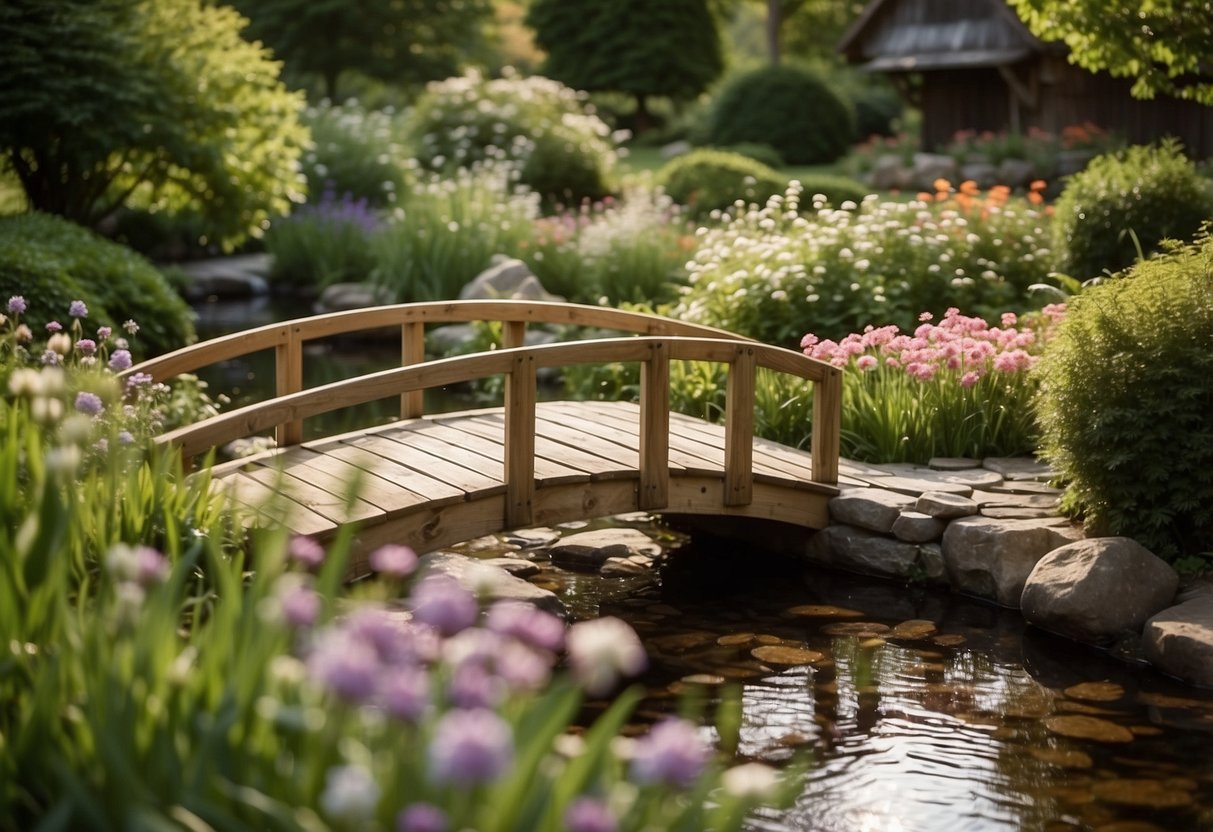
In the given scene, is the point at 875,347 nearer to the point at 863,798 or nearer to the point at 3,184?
the point at 863,798

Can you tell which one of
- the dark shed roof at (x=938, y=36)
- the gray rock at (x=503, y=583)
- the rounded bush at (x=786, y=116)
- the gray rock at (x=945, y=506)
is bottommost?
the gray rock at (x=503, y=583)

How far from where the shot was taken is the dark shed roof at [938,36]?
84.5 ft

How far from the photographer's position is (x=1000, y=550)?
23.2ft

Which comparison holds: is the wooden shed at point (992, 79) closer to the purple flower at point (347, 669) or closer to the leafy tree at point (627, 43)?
the leafy tree at point (627, 43)

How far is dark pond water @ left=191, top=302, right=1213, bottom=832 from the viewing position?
484 cm

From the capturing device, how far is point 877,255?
11.1m

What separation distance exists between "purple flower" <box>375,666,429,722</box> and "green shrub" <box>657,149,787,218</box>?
53.6ft

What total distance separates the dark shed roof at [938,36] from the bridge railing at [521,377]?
19424mm

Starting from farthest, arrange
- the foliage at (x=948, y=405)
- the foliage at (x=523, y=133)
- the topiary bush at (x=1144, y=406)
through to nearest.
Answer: the foliage at (x=523, y=133)
the foliage at (x=948, y=405)
the topiary bush at (x=1144, y=406)

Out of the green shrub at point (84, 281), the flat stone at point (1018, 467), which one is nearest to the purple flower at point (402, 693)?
the flat stone at point (1018, 467)

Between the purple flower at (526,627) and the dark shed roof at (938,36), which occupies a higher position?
the dark shed roof at (938,36)

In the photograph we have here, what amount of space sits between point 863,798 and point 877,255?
6.81m

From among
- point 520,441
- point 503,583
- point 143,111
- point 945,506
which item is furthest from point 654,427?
point 143,111

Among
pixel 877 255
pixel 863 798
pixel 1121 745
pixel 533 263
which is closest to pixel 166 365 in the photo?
pixel 863 798
